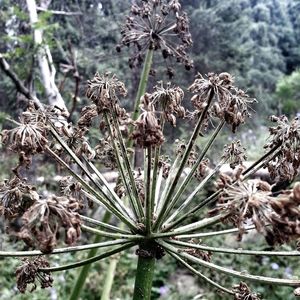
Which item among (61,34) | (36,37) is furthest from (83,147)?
(61,34)

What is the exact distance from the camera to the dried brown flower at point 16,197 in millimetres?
1289

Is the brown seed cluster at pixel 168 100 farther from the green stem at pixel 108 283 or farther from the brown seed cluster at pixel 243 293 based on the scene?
the green stem at pixel 108 283

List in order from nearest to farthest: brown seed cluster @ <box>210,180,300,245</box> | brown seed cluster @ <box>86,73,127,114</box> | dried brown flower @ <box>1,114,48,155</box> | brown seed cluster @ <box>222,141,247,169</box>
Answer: brown seed cluster @ <box>210,180,300,245</box> → dried brown flower @ <box>1,114,48,155</box> → brown seed cluster @ <box>86,73,127,114</box> → brown seed cluster @ <box>222,141,247,169</box>

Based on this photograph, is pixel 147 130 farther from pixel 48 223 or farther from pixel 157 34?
pixel 157 34

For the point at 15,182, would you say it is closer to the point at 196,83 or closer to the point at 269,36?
the point at 196,83

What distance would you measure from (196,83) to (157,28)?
1.55 metres

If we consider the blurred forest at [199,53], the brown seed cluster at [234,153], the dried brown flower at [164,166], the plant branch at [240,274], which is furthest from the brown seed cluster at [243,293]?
the blurred forest at [199,53]

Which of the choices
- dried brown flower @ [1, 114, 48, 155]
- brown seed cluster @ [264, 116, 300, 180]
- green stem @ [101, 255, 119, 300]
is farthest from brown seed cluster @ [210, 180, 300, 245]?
green stem @ [101, 255, 119, 300]

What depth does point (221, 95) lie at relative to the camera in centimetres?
148

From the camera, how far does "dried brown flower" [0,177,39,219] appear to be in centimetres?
129

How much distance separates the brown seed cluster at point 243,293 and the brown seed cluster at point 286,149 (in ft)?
1.26

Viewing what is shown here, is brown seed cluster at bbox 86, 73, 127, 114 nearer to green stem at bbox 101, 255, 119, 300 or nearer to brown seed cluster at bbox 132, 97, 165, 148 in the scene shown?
brown seed cluster at bbox 132, 97, 165, 148

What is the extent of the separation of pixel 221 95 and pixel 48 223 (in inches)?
27.0

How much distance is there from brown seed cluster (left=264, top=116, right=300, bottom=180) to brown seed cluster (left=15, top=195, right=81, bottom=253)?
0.69 metres
